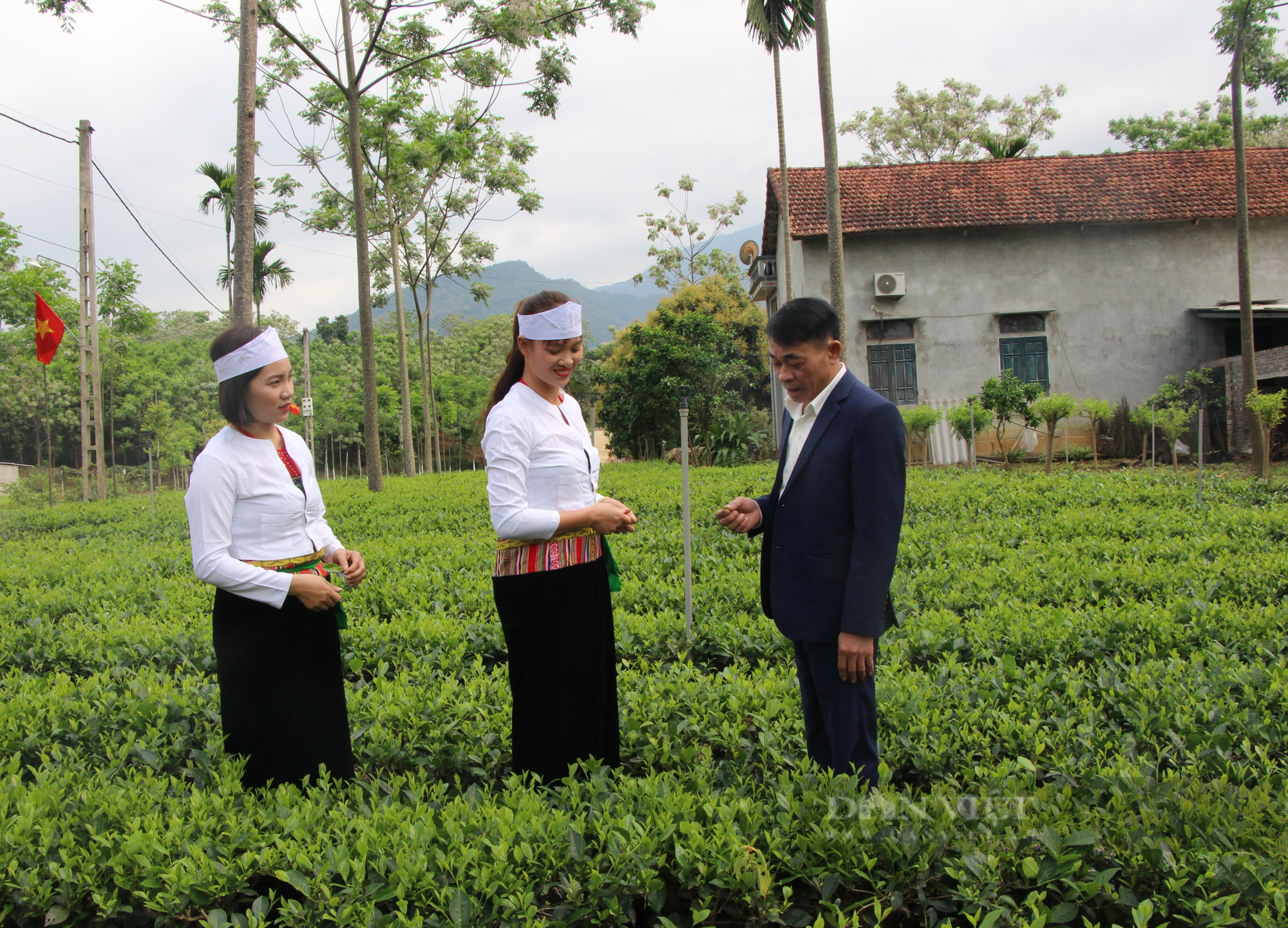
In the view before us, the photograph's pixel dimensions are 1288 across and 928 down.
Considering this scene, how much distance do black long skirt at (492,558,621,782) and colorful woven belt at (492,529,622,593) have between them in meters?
0.02

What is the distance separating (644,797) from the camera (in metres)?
2.67

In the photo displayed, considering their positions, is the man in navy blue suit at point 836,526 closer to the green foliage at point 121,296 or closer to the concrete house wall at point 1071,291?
the concrete house wall at point 1071,291

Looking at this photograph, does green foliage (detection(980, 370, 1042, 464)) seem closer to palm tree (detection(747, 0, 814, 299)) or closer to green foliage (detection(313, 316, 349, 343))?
palm tree (detection(747, 0, 814, 299))

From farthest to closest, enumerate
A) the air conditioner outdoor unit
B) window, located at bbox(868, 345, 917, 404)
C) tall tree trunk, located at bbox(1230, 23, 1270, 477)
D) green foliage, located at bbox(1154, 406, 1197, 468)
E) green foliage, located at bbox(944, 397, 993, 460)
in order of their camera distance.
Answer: window, located at bbox(868, 345, 917, 404)
the air conditioner outdoor unit
green foliage, located at bbox(944, 397, 993, 460)
green foliage, located at bbox(1154, 406, 1197, 468)
tall tree trunk, located at bbox(1230, 23, 1270, 477)

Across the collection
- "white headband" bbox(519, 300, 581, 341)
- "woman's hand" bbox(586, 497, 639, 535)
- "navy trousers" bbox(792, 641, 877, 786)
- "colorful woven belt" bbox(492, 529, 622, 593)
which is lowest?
"navy trousers" bbox(792, 641, 877, 786)

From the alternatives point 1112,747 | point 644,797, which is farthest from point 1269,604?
point 644,797

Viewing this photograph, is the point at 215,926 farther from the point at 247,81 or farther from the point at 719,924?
the point at 247,81

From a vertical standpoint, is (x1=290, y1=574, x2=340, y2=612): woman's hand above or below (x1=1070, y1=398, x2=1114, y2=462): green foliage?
below

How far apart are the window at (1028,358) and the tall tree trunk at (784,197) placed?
17.2ft

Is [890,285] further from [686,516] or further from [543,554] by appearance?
[543,554]

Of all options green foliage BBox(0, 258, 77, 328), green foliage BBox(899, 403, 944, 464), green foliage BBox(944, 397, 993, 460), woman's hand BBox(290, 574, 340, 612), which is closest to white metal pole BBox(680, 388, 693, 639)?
woman's hand BBox(290, 574, 340, 612)

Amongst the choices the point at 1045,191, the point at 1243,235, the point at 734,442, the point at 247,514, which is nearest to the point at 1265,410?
the point at 1243,235

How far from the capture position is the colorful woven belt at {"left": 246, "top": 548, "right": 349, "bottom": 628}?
9.45 ft

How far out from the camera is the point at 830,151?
12.2 m
